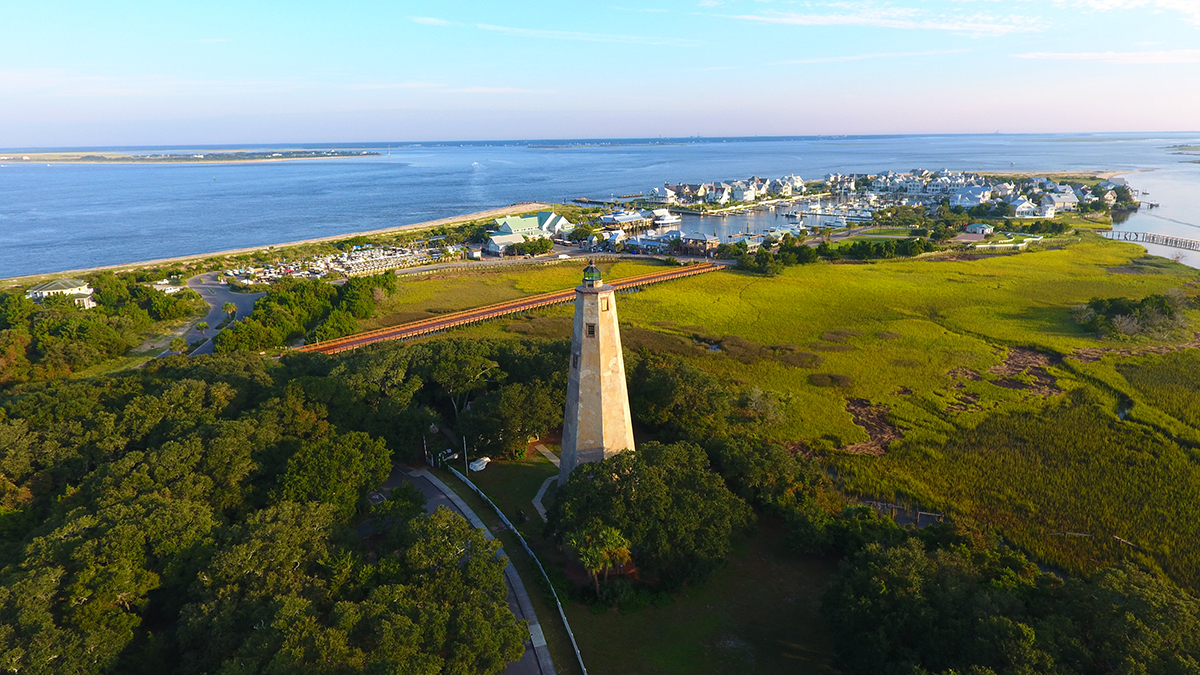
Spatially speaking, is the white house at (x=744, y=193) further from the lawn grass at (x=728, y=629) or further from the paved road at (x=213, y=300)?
the lawn grass at (x=728, y=629)

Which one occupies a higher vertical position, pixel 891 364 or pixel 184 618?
pixel 184 618

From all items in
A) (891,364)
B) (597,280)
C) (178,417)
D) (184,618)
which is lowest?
(891,364)

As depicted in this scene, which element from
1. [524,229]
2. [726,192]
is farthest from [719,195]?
[524,229]

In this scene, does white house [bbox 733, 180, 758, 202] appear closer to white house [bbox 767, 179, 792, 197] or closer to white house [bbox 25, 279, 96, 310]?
white house [bbox 767, 179, 792, 197]

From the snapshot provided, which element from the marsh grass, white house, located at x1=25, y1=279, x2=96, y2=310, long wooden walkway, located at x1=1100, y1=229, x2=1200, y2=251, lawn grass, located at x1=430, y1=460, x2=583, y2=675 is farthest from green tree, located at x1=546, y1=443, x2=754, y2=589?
long wooden walkway, located at x1=1100, y1=229, x2=1200, y2=251

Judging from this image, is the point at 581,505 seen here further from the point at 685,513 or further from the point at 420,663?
the point at 420,663

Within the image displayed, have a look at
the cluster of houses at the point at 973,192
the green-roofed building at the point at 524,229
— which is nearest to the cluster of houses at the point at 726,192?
the cluster of houses at the point at 973,192

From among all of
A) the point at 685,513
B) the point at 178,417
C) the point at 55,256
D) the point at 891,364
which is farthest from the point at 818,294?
the point at 55,256
